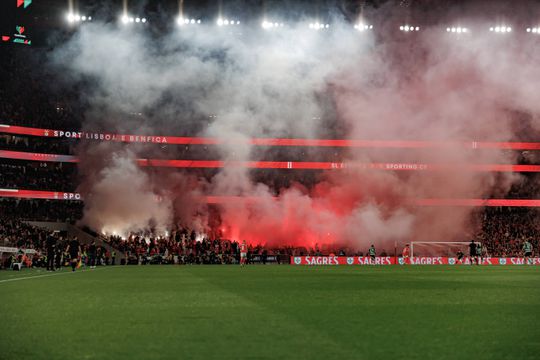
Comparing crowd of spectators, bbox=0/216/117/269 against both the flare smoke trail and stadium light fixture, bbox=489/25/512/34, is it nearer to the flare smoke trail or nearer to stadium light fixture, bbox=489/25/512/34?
the flare smoke trail

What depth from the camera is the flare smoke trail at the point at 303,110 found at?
41.1 m

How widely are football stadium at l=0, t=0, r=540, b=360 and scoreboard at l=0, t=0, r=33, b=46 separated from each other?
0.22 meters

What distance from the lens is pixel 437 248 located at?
4072 centimetres

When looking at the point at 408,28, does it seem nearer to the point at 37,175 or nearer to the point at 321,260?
the point at 321,260

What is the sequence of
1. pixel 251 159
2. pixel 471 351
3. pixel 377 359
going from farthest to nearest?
pixel 251 159 < pixel 471 351 < pixel 377 359

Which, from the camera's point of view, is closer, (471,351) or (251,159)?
(471,351)

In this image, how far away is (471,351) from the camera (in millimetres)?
5160

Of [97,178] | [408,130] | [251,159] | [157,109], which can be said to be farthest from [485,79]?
[97,178]

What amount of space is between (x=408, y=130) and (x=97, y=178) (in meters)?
24.8

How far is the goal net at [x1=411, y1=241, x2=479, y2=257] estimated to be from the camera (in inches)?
1587

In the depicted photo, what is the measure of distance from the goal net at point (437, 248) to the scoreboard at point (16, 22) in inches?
1180

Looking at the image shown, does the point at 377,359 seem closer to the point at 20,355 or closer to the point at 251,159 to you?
the point at 20,355

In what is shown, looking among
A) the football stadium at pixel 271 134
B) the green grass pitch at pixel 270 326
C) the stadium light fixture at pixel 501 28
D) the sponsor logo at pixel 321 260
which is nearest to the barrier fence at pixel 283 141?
the football stadium at pixel 271 134

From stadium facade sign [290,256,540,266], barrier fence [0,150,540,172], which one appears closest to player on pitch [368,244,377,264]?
stadium facade sign [290,256,540,266]
